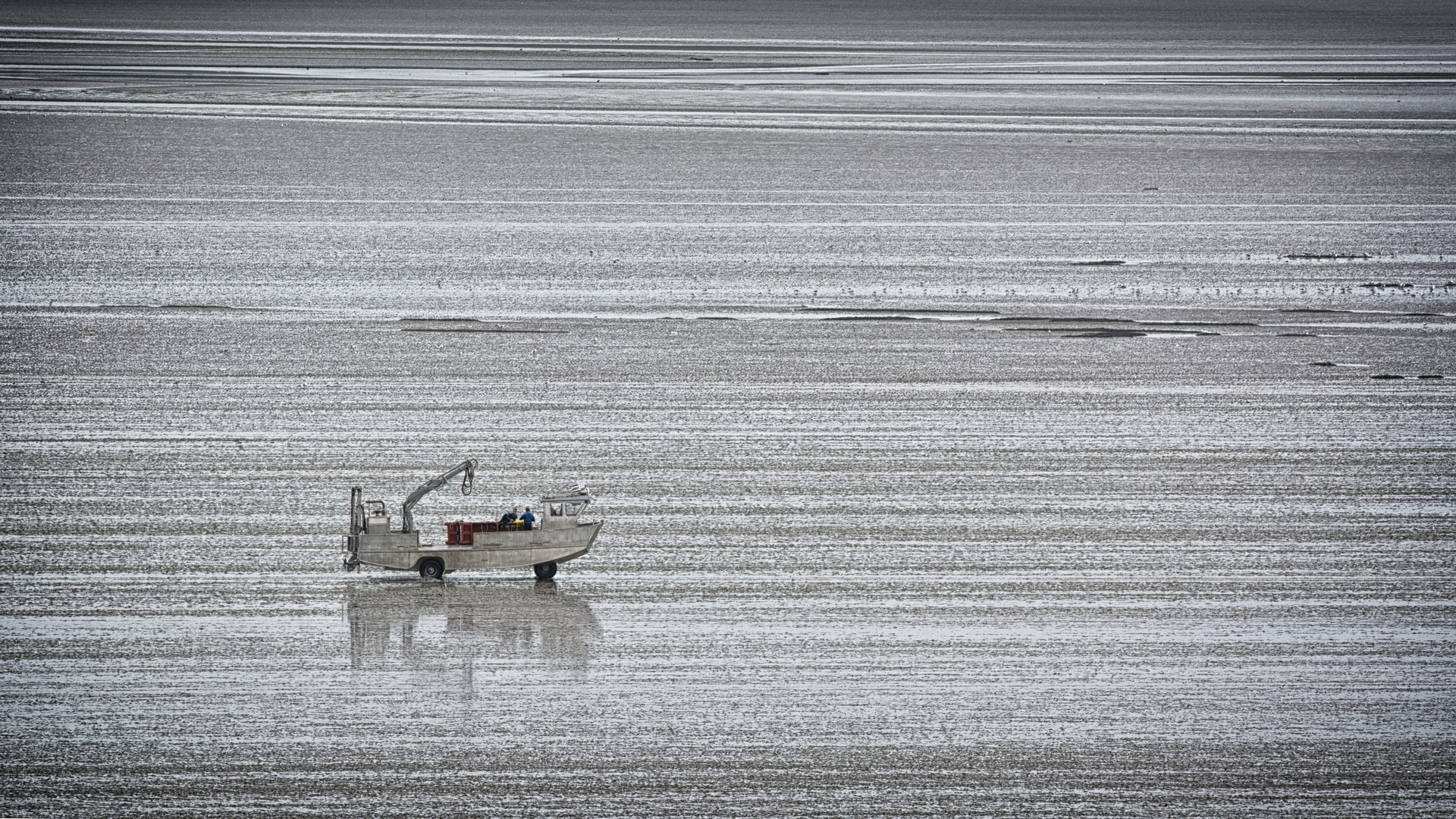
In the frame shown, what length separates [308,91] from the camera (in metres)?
33.2

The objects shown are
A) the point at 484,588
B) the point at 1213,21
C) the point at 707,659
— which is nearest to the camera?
the point at 707,659

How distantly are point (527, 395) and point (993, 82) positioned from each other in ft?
78.9

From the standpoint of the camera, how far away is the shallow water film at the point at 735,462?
8945mm

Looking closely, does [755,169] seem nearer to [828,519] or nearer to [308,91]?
[308,91]

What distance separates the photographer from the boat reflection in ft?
32.3

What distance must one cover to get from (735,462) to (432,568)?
11.1 ft

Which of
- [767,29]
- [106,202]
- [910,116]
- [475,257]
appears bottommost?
[475,257]

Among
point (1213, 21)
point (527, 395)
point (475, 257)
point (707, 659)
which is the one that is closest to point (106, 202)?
point (475, 257)

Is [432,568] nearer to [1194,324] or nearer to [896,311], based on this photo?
[896,311]

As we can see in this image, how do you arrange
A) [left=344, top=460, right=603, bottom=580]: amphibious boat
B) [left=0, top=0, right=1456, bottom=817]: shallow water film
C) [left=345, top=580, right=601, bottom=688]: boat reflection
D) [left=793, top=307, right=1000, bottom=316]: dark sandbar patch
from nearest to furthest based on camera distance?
1. [left=0, top=0, right=1456, bottom=817]: shallow water film
2. [left=345, top=580, right=601, bottom=688]: boat reflection
3. [left=344, top=460, right=603, bottom=580]: amphibious boat
4. [left=793, top=307, right=1000, bottom=316]: dark sandbar patch

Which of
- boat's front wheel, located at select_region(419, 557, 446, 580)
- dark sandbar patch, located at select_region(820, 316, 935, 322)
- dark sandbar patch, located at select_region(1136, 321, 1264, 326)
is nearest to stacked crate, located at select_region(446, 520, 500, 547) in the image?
boat's front wheel, located at select_region(419, 557, 446, 580)

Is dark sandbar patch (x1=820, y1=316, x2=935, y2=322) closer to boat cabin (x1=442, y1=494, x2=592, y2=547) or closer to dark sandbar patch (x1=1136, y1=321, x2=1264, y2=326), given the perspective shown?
dark sandbar patch (x1=1136, y1=321, x2=1264, y2=326)

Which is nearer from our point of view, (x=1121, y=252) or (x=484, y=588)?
(x=484, y=588)

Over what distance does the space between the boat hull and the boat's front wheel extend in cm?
2
